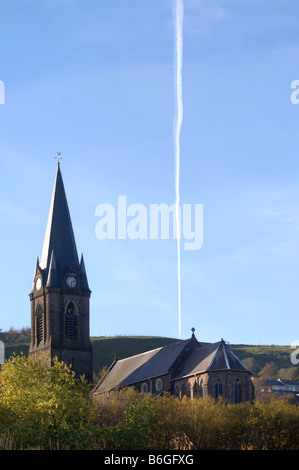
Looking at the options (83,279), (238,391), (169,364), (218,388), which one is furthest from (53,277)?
(238,391)

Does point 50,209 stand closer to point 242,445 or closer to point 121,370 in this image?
point 121,370

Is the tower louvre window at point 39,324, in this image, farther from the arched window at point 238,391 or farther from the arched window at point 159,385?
the arched window at point 238,391

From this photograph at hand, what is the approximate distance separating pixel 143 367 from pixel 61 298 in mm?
14749

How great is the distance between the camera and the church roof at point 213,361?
88.8 metres

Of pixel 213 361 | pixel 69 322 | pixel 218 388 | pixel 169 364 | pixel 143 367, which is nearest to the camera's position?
pixel 218 388

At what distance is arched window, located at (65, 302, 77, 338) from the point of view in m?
98.5

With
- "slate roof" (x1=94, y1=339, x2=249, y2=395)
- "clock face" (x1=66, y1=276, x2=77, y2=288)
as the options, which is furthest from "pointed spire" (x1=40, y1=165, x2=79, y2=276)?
"slate roof" (x1=94, y1=339, x2=249, y2=395)

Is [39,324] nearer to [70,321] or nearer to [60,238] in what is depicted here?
[70,321]

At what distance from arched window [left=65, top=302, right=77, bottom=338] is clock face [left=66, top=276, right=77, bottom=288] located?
7.52ft

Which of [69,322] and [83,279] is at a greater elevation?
[83,279]

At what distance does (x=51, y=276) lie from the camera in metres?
97.6

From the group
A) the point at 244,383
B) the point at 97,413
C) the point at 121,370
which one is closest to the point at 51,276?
the point at 121,370

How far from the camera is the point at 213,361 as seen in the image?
3504 inches
